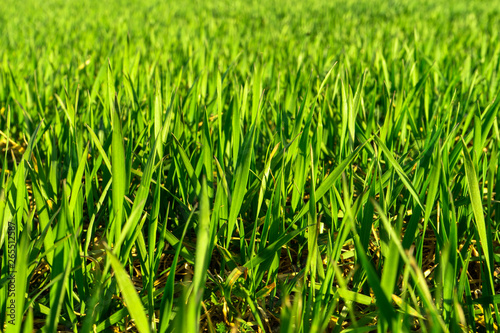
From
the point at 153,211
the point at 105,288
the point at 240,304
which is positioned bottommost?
the point at 240,304

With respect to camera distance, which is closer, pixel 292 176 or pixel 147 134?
→ pixel 292 176

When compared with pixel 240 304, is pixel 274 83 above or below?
above

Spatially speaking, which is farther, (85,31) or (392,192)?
(85,31)

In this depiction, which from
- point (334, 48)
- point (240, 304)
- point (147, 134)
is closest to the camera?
point (240, 304)

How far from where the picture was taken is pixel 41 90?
5.63ft

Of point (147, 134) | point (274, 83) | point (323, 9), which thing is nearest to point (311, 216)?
point (147, 134)

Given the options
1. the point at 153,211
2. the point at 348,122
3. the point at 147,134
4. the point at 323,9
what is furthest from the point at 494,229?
the point at 323,9

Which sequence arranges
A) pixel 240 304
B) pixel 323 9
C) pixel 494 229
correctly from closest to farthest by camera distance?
pixel 240 304, pixel 494 229, pixel 323 9

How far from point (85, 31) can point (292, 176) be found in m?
3.30

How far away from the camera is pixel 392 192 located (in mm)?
915

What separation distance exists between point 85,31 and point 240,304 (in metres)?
3.47

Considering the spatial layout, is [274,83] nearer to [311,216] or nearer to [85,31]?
[311,216]

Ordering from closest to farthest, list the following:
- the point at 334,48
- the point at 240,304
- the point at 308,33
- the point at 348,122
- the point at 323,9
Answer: the point at 240,304 → the point at 348,122 → the point at 334,48 → the point at 308,33 → the point at 323,9

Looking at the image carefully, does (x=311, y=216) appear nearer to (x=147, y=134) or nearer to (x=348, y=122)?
(x=348, y=122)
